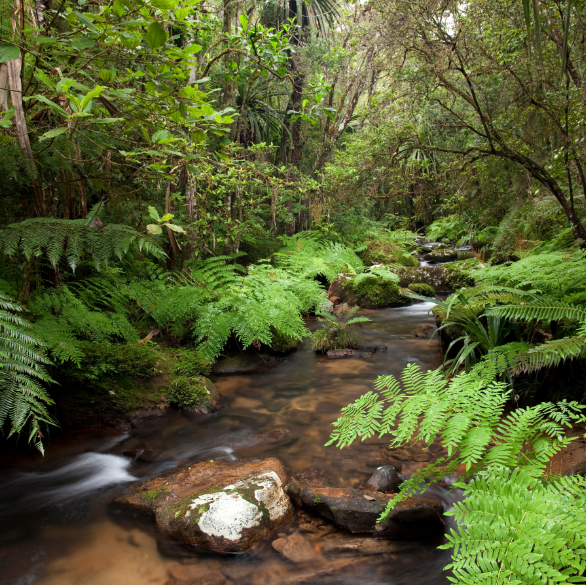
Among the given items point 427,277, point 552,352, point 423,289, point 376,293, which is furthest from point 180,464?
point 427,277

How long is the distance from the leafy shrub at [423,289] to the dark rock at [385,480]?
6052 mm

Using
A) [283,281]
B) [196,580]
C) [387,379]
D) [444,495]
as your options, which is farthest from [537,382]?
[283,281]

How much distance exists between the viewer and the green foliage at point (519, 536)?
43.8 inches

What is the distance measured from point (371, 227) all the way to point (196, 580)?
10.9 meters

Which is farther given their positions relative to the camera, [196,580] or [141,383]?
[141,383]

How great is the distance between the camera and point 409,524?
2301mm

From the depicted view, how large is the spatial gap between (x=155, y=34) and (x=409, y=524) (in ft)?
10.1

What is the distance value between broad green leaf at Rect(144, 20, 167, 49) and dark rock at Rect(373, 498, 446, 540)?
2929 mm

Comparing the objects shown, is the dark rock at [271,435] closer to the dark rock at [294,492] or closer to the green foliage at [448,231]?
the dark rock at [294,492]

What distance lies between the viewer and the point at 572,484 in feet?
4.88

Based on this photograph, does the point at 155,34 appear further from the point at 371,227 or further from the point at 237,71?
the point at 371,227

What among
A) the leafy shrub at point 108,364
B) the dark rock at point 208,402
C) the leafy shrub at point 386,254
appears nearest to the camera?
the leafy shrub at point 108,364

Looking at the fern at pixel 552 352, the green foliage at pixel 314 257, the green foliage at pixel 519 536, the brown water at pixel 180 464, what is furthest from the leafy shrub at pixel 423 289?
the green foliage at pixel 519 536

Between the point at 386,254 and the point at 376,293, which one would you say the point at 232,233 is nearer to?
the point at 376,293
